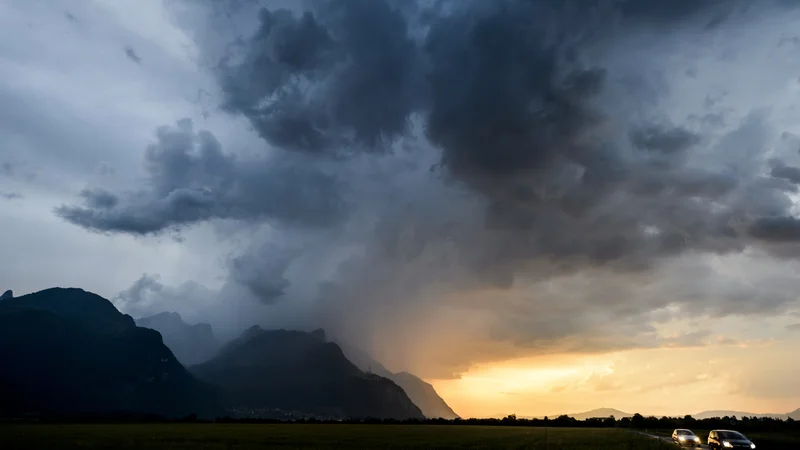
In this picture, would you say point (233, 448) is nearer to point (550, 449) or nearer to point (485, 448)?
point (485, 448)

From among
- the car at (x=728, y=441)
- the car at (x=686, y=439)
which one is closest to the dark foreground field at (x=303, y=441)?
the car at (x=686, y=439)

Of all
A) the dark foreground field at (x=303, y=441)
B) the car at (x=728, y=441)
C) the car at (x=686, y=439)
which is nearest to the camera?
the car at (x=728, y=441)

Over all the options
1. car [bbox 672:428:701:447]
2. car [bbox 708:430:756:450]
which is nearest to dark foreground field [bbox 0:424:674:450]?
car [bbox 672:428:701:447]

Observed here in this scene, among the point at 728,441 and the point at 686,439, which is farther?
the point at 686,439

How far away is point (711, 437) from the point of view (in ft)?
227

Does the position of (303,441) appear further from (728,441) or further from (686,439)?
(686,439)

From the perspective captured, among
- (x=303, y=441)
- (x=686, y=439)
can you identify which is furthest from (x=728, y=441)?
(x=303, y=441)

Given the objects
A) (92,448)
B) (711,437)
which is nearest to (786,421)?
(711,437)

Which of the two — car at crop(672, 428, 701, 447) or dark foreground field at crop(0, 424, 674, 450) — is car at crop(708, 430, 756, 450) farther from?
car at crop(672, 428, 701, 447)

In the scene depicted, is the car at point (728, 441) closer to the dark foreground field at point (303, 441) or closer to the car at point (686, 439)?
the dark foreground field at point (303, 441)

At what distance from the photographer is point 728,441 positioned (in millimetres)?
63000

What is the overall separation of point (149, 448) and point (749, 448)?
63808 mm

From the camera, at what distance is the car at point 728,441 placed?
6191 cm

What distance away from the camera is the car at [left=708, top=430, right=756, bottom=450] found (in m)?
61.9
